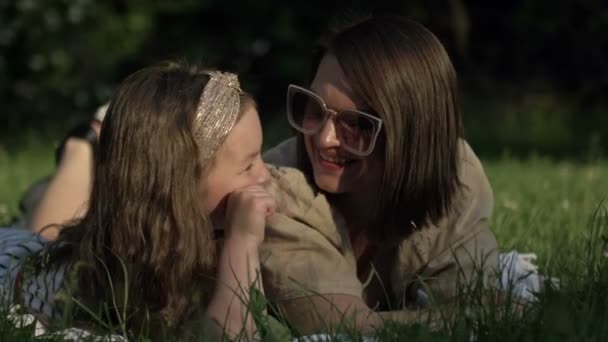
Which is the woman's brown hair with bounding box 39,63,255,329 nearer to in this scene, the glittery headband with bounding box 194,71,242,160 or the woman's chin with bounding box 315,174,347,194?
the glittery headband with bounding box 194,71,242,160

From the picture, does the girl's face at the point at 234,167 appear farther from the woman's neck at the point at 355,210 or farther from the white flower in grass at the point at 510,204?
the white flower in grass at the point at 510,204

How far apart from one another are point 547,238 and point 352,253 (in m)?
1.29

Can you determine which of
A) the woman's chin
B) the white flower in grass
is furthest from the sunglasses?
the white flower in grass

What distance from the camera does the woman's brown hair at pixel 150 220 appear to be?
3127 mm

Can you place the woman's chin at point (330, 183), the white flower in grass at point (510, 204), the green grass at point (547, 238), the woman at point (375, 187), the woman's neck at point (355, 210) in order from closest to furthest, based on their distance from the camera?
the green grass at point (547, 238), the woman at point (375, 187), the woman's chin at point (330, 183), the woman's neck at point (355, 210), the white flower in grass at point (510, 204)

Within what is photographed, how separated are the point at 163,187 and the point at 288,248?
42cm

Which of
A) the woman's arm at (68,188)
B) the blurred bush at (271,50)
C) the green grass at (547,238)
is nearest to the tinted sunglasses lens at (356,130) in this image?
the green grass at (547,238)

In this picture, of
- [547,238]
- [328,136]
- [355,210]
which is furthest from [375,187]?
[547,238]

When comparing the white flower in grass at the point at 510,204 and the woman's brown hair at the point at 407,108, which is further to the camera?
the white flower in grass at the point at 510,204

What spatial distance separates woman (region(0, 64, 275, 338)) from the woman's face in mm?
222

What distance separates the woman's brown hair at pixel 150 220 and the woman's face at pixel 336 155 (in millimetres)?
387

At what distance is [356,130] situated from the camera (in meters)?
3.28

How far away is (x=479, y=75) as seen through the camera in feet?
43.0

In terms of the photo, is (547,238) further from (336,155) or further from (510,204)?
(336,155)
